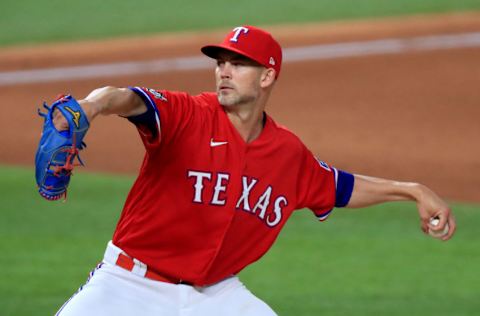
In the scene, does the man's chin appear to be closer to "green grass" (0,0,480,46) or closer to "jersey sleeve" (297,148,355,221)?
"jersey sleeve" (297,148,355,221)

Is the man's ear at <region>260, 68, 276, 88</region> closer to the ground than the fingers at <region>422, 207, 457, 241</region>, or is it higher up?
higher up

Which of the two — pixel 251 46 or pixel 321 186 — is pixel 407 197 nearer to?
pixel 321 186

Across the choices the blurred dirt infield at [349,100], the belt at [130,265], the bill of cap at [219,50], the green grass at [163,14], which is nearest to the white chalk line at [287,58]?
the blurred dirt infield at [349,100]

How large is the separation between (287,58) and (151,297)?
1155cm

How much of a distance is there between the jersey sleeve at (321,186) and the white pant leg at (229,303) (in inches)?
27.8

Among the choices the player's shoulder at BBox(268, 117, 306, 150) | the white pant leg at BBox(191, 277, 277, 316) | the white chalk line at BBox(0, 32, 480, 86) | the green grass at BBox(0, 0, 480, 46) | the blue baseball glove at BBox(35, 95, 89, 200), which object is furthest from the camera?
the green grass at BBox(0, 0, 480, 46)

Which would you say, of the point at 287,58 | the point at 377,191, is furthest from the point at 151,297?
the point at 287,58

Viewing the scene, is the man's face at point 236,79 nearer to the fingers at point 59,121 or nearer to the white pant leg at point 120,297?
the white pant leg at point 120,297

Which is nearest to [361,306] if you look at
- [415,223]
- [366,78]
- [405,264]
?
[405,264]

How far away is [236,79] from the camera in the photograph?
601cm

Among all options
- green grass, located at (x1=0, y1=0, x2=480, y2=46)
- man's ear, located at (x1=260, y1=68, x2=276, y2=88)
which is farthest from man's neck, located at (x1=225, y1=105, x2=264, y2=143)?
green grass, located at (x1=0, y1=0, x2=480, y2=46)

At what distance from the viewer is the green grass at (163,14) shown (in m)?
18.8

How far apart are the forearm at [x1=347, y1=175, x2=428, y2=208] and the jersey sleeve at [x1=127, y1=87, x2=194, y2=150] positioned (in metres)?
1.27

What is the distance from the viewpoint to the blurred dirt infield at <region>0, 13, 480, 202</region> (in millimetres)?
13180
